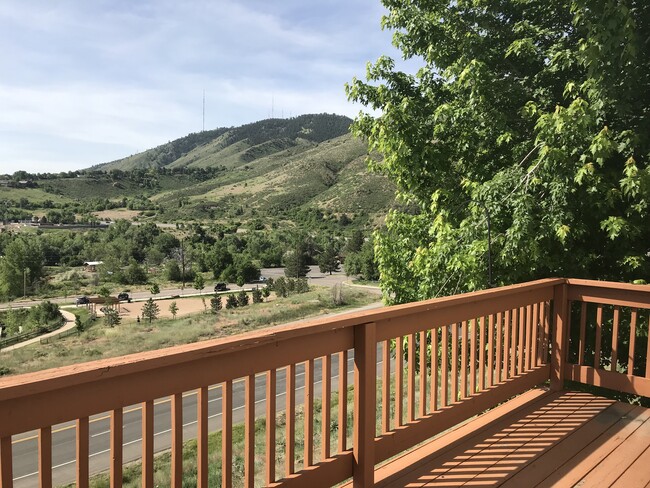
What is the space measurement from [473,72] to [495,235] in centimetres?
200

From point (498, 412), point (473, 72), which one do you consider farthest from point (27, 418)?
point (473, 72)

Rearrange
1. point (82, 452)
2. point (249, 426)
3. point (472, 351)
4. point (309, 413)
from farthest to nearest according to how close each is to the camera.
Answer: point (472, 351), point (309, 413), point (249, 426), point (82, 452)

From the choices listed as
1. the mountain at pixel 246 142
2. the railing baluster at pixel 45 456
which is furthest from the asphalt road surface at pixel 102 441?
the mountain at pixel 246 142

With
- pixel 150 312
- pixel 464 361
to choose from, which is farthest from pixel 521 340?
pixel 150 312

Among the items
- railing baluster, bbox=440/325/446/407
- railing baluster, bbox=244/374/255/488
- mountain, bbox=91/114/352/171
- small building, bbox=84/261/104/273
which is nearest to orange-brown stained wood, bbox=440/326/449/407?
railing baluster, bbox=440/325/446/407

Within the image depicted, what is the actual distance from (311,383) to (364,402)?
335 millimetres

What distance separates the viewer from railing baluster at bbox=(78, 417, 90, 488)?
1496 mm

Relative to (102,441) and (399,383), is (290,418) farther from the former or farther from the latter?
(102,441)

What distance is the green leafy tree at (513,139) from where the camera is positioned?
15.5 ft

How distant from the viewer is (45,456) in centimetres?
142

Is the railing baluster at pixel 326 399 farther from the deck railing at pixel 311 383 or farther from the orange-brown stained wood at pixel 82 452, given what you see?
the orange-brown stained wood at pixel 82 452

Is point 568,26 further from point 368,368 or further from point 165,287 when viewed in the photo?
point 165,287

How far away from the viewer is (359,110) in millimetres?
7172

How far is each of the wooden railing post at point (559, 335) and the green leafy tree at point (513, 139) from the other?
927 mm
